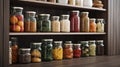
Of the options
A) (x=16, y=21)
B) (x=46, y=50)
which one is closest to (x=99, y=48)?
(x=46, y=50)

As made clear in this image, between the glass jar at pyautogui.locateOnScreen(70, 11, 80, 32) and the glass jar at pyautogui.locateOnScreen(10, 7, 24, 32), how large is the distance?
1.51ft

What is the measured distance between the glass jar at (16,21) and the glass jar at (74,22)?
1.51 ft

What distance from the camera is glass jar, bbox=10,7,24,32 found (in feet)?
5.68

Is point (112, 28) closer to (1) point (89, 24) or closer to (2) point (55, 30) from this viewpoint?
(1) point (89, 24)

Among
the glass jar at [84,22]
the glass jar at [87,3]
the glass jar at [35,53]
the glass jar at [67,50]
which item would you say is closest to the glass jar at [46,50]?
the glass jar at [35,53]

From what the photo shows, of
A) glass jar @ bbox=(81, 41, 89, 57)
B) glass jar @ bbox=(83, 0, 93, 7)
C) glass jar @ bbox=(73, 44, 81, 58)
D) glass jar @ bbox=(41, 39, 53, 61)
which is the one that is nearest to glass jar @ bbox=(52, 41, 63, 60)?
glass jar @ bbox=(41, 39, 53, 61)

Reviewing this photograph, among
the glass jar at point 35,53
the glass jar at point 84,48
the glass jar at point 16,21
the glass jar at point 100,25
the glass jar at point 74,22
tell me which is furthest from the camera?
the glass jar at point 100,25

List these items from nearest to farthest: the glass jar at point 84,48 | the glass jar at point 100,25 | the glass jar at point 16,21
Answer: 1. the glass jar at point 16,21
2. the glass jar at point 84,48
3. the glass jar at point 100,25

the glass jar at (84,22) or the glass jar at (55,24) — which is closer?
the glass jar at (55,24)

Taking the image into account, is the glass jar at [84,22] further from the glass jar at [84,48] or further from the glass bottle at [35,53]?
the glass bottle at [35,53]

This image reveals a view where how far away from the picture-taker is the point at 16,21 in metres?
1.75

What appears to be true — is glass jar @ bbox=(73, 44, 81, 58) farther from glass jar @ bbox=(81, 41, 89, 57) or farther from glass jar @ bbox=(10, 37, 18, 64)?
glass jar @ bbox=(10, 37, 18, 64)

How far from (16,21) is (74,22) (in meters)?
0.53

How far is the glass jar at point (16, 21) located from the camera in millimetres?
1730
